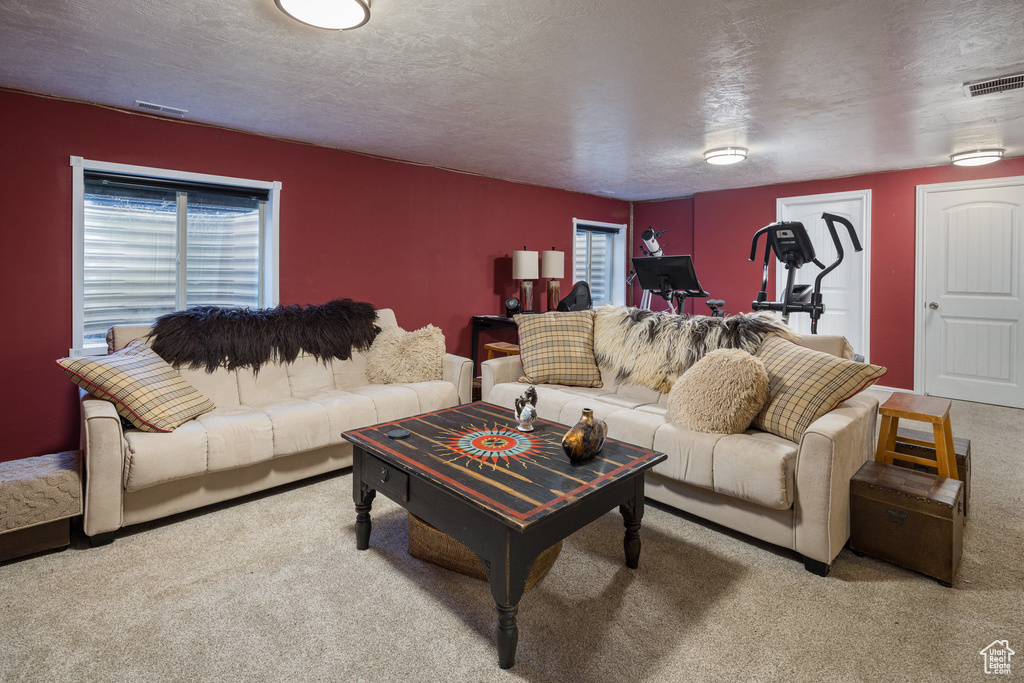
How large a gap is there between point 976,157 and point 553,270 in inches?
152

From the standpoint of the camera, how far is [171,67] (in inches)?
104

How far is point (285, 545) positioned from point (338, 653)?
833 millimetres

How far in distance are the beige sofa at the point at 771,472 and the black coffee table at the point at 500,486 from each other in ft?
1.34

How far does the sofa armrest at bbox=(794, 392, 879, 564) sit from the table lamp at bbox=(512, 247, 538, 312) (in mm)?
3686

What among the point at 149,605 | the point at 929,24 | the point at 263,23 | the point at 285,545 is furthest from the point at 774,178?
the point at 149,605

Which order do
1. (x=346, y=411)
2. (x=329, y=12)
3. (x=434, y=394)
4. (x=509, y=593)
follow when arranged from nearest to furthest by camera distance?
(x=509, y=593), (x=329, y=12), (x=346, y=411), (x=434, y=394)

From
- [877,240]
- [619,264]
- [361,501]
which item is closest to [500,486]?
[361,501]

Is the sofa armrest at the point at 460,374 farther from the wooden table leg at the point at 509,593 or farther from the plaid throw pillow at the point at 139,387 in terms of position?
the wooden table leg at the point at 509,593

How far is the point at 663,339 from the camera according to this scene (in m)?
3.19

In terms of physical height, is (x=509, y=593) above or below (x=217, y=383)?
below

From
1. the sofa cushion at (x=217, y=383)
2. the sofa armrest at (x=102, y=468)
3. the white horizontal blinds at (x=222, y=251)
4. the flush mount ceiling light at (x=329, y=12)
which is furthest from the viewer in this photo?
the white horizontal blinds at (x=222, y=251)

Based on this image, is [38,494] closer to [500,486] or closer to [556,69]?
[500,486]

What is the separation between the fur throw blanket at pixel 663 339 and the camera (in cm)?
290

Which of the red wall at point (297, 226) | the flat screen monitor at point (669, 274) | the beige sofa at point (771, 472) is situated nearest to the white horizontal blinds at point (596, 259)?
the red wall at point (297, 226)
